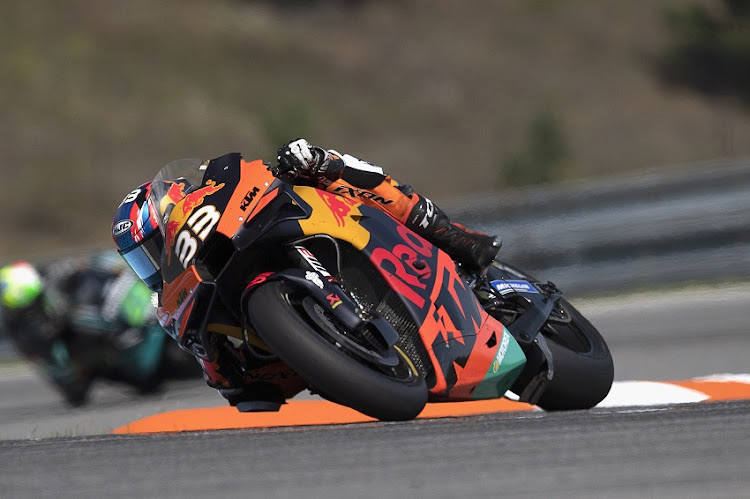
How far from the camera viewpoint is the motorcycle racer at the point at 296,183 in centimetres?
432

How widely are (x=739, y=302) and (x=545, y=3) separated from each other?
2666 centimetres

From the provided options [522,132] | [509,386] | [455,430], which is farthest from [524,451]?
[522,132]

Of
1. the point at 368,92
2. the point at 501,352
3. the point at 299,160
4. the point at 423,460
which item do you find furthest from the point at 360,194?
the point at 368,92

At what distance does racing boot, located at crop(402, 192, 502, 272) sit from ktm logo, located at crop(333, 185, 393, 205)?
0.38 feet

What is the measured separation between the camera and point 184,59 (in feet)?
95.3

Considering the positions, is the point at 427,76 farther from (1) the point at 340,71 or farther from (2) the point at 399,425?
(2) the point at 399,425

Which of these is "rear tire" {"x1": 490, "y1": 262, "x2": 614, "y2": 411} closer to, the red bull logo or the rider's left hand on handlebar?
the red bull logo

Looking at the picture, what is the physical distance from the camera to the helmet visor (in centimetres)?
438

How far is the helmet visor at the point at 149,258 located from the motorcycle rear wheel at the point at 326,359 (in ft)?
2.28

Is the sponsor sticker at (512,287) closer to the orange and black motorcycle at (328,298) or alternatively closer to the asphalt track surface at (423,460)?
the orange and black motorcycle at (328,298)

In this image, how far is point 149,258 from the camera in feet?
14.5

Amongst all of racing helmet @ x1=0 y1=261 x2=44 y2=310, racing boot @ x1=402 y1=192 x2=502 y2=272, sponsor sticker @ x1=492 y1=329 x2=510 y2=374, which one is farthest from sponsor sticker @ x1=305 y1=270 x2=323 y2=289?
racing helmet @ x1=0 y1=261 x2=44 y2=310

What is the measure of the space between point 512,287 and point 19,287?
514 cm

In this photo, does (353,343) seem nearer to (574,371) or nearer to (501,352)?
(501,352)
